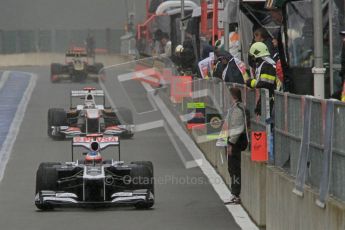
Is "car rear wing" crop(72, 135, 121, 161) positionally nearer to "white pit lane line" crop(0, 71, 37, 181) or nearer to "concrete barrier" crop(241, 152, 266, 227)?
"concrete barrier" crop(241, 152, 266, 227)

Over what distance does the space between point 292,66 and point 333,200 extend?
594cm

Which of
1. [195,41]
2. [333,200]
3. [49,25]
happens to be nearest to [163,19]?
[195,41]

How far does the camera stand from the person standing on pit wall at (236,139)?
17.1 meters

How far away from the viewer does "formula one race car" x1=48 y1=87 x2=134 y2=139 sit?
2708 cm

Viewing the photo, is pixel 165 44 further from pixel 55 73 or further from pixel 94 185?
pixel 94 185

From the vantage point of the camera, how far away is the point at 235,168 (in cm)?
1747

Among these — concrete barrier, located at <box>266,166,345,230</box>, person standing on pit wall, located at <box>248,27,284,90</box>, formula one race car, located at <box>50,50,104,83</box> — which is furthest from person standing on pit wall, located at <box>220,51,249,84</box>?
formula one race car, located at <box>50,50,104,83</box>

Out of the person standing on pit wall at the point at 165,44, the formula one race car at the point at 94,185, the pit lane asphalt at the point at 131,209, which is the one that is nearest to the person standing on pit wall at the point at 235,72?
the pit lane asphalt at the point at 131,209

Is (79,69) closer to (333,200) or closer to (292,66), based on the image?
(292,66)

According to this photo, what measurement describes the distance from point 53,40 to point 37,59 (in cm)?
755

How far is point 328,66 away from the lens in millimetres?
16078

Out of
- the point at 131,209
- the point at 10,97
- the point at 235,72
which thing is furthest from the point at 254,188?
the point at 10,97

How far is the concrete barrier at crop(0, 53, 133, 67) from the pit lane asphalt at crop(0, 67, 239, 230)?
59.8 meters

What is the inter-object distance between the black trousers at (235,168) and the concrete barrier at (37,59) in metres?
71.0
